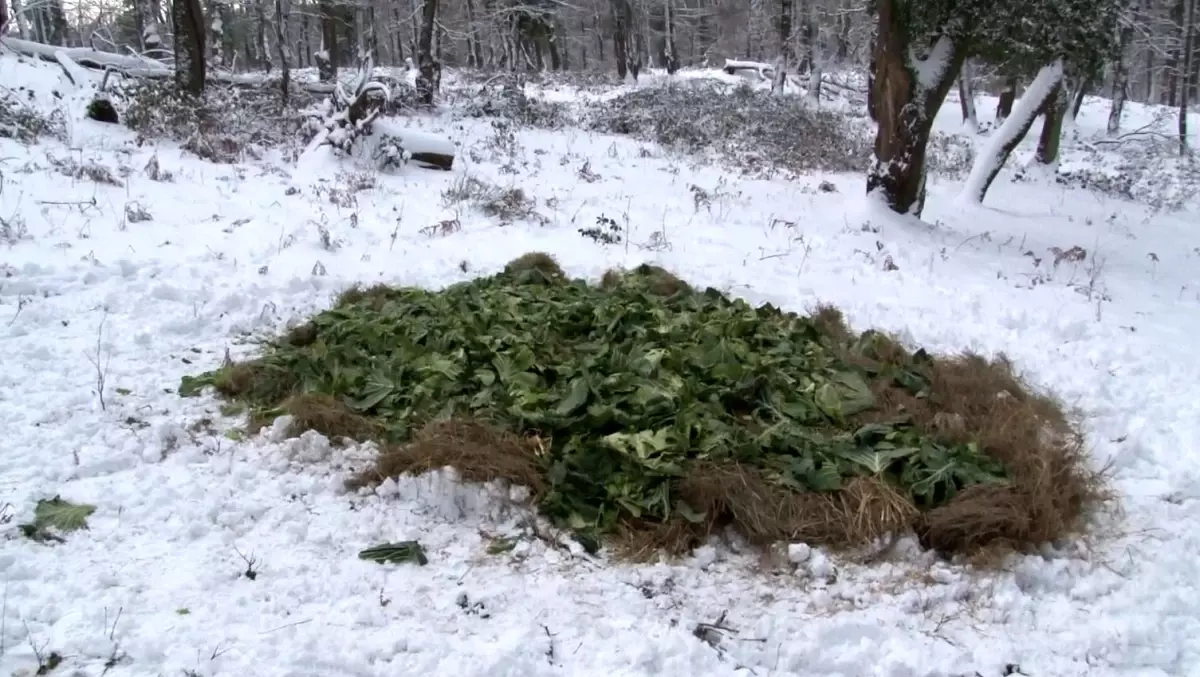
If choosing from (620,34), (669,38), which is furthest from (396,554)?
(669,38)

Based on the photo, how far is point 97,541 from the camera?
3.12 meters

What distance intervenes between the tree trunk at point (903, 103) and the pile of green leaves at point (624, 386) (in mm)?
4944

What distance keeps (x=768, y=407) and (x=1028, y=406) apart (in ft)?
5.26

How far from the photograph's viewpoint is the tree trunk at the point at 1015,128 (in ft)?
35.7

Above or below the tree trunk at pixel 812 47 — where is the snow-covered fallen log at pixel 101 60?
below

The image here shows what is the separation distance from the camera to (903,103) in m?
9.67

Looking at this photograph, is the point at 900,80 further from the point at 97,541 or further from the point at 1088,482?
the point at 97,541

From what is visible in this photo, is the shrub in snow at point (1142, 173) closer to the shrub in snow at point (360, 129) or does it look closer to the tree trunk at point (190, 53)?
the shrub in snow at point (360, 129)

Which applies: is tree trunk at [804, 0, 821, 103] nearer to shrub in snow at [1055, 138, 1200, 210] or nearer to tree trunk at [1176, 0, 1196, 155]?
shrub in snow at [1055, 138, 1200, 210]

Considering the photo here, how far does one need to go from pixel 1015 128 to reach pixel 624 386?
30.5 feet

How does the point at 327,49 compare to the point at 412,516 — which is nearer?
the point at 412,516

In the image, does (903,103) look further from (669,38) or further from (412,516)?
(669,38)

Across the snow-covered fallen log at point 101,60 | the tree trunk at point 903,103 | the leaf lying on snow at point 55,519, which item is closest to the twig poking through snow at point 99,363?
the leaf lying on snow at point 55,519

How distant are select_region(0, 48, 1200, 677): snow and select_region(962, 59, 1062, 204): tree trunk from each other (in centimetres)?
421
